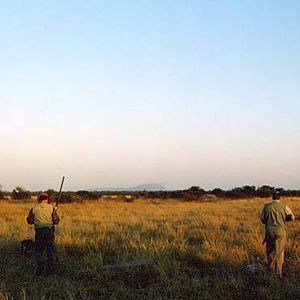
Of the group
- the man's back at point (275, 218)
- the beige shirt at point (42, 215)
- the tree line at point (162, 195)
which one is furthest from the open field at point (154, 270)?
the tree line at point (162, 195)

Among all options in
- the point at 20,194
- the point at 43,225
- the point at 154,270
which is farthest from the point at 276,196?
the point at 20,194

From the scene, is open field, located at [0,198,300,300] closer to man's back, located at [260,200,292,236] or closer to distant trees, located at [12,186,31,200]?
man's back, located at [260,200,292,236]

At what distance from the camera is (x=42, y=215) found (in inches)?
485

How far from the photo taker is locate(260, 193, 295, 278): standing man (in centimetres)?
1093

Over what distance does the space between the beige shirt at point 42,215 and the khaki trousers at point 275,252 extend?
4.77m

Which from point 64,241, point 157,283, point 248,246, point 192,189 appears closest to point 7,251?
point 64,241

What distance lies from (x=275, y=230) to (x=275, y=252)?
0.43 m

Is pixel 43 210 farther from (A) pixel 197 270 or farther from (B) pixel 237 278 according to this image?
(B) pixel 237 278

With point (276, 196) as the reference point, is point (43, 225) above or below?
below

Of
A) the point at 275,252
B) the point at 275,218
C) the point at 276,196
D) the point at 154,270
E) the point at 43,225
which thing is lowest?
the point at 154,270

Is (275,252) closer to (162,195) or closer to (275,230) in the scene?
(275,230)

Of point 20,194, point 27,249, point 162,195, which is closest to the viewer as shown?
point 27,249

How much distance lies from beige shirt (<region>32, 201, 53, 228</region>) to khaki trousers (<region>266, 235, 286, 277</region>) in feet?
15.7

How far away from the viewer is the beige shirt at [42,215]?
1229cm
